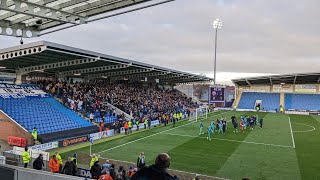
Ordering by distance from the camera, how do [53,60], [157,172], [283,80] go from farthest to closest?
[283,80], [53,60], [157,172]

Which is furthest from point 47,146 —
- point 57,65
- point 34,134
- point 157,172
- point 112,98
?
point 157,172

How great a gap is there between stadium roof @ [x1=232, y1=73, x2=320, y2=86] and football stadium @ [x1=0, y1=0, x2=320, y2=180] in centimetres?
2357

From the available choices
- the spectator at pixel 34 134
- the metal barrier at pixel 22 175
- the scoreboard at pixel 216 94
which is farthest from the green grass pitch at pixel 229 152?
the scoreboard at pixel 216 94

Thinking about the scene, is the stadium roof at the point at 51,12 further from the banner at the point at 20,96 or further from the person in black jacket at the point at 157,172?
the banner at the point at 20,96

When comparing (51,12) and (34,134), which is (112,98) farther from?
(51,12)

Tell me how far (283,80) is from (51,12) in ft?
205

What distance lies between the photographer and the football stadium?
9.77 m

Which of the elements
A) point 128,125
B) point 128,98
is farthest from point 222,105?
point 128,125

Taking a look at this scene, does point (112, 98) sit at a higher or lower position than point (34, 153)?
higher

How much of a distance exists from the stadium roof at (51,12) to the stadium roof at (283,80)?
5569cm

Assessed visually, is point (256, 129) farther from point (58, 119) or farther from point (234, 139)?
point (58, 119)

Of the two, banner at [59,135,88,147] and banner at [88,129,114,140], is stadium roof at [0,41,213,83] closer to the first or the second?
banner at [88,129,114,140]

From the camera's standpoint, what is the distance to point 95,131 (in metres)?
29.6

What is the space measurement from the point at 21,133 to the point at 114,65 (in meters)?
15.3
